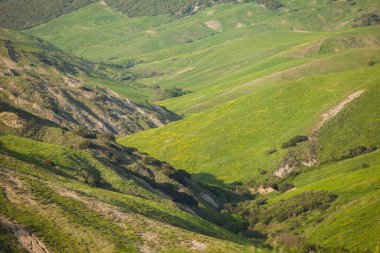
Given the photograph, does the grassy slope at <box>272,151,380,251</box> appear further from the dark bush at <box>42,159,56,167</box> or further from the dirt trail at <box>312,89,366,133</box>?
the dark bush at <box>42,159,56,167</box>

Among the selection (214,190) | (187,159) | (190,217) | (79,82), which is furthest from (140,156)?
(79,82)

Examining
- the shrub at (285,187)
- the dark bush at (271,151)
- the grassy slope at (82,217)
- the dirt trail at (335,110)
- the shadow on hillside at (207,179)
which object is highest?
the grassy slope at (82,217)

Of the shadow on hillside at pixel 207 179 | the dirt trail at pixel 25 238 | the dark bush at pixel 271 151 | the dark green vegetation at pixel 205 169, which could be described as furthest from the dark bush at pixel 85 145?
the dirt trail at pixel 25 238

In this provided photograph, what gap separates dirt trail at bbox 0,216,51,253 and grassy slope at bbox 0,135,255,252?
1.93 feet

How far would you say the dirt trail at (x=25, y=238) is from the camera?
128ft

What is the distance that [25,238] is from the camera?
40.0 m

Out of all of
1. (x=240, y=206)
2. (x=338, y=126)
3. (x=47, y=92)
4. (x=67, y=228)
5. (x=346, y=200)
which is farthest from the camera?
(x=47, y=92)

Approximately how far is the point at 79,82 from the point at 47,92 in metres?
32.6

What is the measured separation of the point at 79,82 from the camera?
174 m

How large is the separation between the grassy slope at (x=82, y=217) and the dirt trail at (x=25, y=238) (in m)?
0.59

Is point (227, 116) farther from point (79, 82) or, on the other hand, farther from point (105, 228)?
point (105, 228)

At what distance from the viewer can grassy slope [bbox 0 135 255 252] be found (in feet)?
135

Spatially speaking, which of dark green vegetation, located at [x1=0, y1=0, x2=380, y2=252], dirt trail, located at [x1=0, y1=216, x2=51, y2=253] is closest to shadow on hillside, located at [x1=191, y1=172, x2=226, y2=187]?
dark green vegetation, located at [x1=0, y1=0, x2=380, y2=252]

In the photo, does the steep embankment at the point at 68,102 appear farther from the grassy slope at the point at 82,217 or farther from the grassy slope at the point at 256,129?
the grassy slope at the point at 82,217
